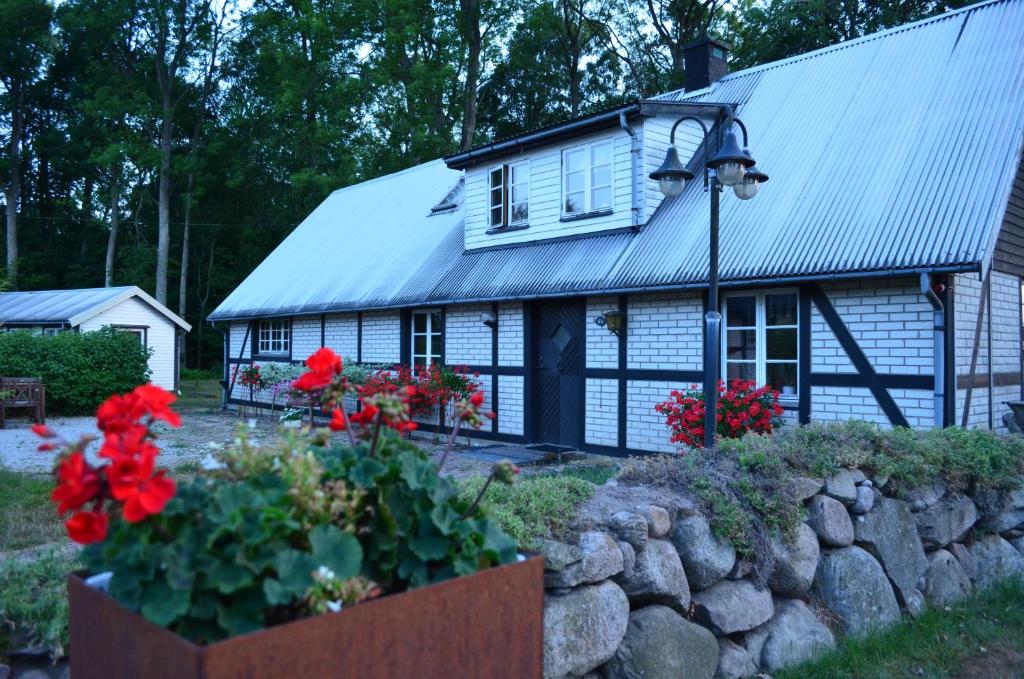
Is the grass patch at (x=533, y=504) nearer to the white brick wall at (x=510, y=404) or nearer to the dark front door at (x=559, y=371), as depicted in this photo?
the dark front door at (x=559, y=371)

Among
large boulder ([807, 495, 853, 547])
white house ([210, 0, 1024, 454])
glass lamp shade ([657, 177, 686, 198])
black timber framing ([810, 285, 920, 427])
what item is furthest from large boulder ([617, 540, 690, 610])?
black timber framing ([810, 285, 920, 427])

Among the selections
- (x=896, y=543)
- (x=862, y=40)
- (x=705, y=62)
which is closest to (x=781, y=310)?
(x=896, y=543)

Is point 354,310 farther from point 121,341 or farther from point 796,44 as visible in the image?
point 796,44

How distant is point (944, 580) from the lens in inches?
209

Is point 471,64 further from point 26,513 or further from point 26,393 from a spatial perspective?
point 26,513

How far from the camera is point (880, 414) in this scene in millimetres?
8297

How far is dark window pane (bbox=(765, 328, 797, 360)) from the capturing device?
906cm

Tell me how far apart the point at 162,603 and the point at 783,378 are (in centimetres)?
830

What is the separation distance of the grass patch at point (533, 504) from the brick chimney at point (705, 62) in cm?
1081

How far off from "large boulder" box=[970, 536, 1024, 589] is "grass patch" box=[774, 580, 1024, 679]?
1.59 ft

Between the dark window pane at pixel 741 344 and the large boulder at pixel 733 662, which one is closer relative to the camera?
the large boulder at pixel 733 662

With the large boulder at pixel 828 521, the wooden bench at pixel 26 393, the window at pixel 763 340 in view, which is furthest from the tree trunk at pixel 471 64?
the large boulder at pixel 828 521

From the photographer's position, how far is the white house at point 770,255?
322 inches

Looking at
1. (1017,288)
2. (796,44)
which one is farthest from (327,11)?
(1017,288)
